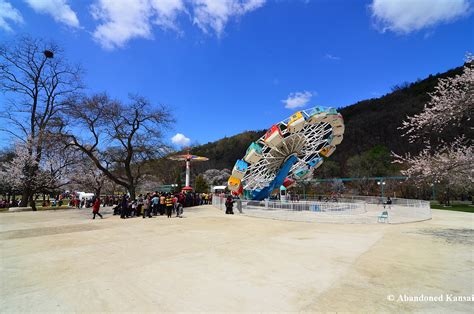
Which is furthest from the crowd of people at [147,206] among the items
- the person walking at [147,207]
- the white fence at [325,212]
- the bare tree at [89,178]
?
the bare tree at [89,178]

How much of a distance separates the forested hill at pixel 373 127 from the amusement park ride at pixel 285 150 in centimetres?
5590

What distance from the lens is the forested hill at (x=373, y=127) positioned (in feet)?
301

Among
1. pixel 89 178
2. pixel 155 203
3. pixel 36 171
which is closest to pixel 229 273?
pixel 155 203

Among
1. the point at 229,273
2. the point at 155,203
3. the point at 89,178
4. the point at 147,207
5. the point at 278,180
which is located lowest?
the point at 229,273

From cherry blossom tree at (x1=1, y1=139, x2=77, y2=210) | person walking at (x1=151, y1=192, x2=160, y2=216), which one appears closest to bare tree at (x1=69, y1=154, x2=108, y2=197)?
cherry blossom tree at (x1=1, y1=139, x2=77, y2=210)

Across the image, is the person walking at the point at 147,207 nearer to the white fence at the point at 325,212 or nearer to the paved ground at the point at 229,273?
the white fence at the point at 325,212

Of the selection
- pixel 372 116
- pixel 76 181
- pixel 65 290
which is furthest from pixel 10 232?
pixel 372 116

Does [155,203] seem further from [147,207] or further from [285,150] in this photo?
[285,150]

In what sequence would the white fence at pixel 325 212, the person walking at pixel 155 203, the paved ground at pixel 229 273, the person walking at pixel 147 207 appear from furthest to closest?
the person walking at pixel 155 203
the person walking at pixel 147 207
the white fence at pixel 325 212
the paved ground at pixel 229 273

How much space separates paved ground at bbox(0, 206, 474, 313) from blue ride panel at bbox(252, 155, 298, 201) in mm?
14485

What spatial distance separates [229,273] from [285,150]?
2070cm

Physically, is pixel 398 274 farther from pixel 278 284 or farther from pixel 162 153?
pixel 162 153

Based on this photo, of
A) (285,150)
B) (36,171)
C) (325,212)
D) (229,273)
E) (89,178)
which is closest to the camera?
(229,273)

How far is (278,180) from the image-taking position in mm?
26516
